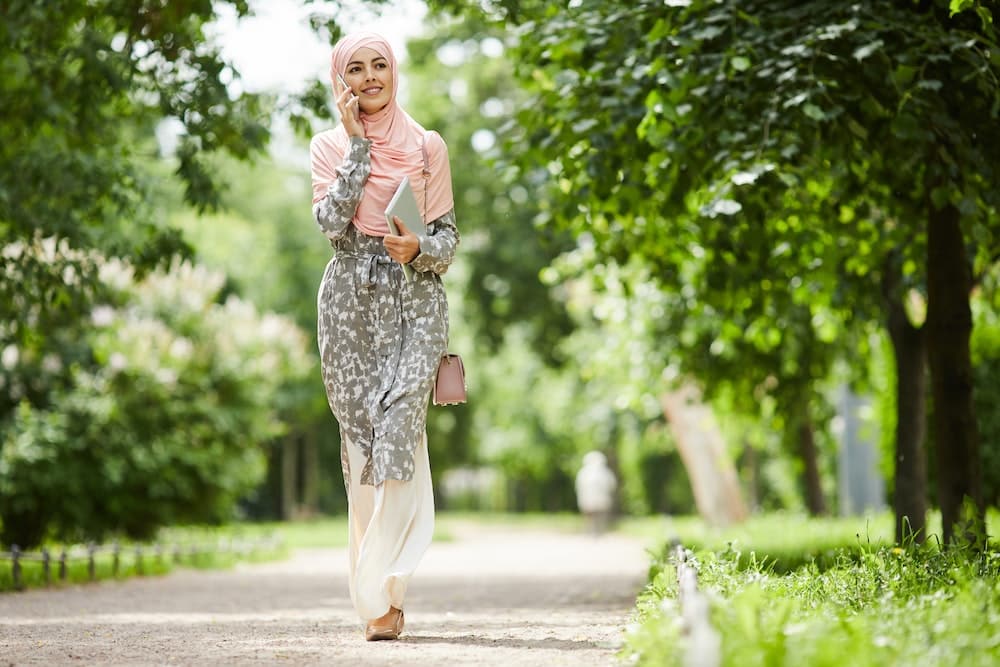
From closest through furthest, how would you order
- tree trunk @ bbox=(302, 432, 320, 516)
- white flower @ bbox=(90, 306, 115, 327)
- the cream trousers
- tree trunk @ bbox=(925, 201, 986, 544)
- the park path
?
the park path
the cream trousers
tree trunk @ bbox=(925, 201, 986, 544)
white flower @ bbox=(90, 306, 115, 327)
tree trunk @ bbox=(302, 432, 320, 516)

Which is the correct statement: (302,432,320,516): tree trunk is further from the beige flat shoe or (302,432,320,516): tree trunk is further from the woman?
the beige flat shoe

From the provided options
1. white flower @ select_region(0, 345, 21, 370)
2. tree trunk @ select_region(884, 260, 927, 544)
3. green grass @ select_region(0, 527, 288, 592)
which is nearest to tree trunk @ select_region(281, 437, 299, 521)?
green grass @ select_region(0, 527, 288, 592)

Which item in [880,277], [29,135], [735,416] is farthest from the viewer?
[735,416]

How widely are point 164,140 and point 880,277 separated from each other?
103ft

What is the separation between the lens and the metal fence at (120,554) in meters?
12.4

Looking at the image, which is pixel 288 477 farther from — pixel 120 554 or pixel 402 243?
pixel 402 243

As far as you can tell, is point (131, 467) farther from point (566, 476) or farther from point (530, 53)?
point (566, 476)

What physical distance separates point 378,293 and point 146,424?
512 inches

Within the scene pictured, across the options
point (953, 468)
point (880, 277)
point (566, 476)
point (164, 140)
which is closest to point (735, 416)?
point (880, 277)

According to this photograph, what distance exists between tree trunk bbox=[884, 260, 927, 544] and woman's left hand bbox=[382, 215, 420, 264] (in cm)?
720

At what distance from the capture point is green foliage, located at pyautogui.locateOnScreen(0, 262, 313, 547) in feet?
58.6

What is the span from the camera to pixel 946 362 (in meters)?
9.84

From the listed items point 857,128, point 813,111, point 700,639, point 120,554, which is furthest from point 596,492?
point 700,639

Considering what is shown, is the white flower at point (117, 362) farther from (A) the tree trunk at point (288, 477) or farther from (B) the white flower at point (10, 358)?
(A) the tree trunk at point (288, 477)
